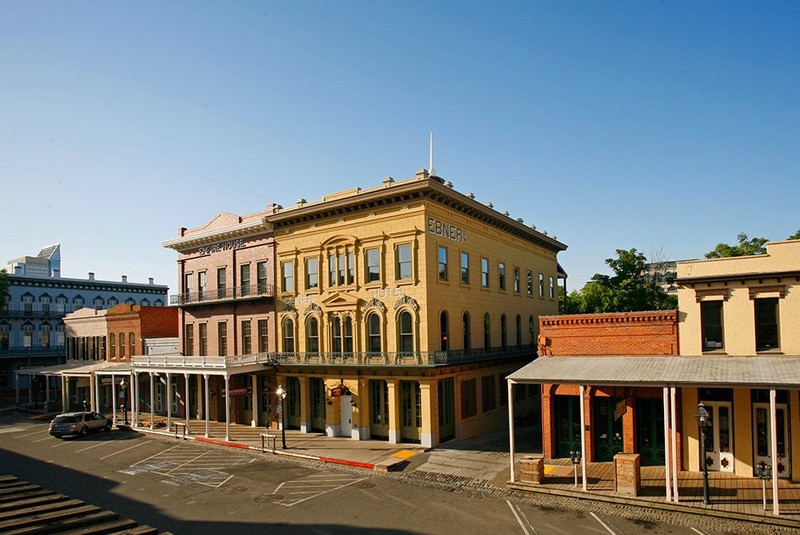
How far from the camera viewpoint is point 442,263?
29203 millimetres

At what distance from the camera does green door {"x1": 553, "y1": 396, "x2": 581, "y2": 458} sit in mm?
22766

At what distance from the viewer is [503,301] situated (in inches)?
1406

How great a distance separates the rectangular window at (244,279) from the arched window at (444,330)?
13295 millimetres

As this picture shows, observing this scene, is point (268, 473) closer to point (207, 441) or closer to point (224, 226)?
point (207, 441)

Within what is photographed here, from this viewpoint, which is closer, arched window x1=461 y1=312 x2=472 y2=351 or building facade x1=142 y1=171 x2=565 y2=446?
building facade x1=142 y1=171 x2=565 y2=446

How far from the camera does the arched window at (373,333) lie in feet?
96.4

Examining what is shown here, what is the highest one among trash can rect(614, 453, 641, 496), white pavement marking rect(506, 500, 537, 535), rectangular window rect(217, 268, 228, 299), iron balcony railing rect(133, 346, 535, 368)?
rectangular window rect(217, 268, 228, 299)

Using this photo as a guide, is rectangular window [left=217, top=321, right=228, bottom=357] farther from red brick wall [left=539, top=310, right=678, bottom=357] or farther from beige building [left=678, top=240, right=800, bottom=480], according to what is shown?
beige building [left=678, top=240, right=800, bottom=480]

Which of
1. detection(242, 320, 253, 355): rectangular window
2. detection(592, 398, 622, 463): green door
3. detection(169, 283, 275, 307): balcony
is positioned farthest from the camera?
detection(242, 320, 253, 355): rectangular window

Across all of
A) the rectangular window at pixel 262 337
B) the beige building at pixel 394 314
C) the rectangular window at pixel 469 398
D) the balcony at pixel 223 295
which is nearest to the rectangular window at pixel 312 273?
the beige building at pixel 394 314

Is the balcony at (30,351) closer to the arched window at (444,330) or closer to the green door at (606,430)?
the arched window at (444,330)

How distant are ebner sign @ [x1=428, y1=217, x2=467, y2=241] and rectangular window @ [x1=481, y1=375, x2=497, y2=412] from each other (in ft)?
26.1

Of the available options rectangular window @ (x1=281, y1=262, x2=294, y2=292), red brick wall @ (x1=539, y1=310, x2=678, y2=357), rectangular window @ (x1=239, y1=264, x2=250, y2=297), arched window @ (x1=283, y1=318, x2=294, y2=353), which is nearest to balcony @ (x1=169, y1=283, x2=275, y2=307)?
rectangular window @ (x1=239, y1=264, x2=250, y2=297)

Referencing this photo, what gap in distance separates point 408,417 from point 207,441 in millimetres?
11065
